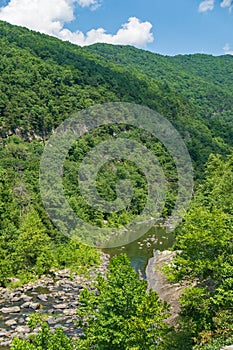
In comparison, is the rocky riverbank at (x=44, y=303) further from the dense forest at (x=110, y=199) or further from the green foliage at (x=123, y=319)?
the green foliage at (x=123, y=319)

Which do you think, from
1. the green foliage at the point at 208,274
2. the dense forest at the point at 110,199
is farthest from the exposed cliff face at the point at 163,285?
the green foliage at the point at 208,274

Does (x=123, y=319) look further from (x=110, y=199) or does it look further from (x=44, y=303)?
(x=110, y=199)

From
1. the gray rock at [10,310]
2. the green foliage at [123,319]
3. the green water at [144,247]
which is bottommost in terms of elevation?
the gray rock at [10,310]

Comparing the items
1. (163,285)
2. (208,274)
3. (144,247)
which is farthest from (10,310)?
(144,247)

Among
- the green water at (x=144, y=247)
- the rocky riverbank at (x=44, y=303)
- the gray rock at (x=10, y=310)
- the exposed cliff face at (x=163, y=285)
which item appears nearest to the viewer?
the rocky riverbank at (x=44, y=303)

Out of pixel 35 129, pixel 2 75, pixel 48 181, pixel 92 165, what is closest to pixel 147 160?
pixel 92 165

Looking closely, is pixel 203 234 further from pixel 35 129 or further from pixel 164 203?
pixel 35 129
